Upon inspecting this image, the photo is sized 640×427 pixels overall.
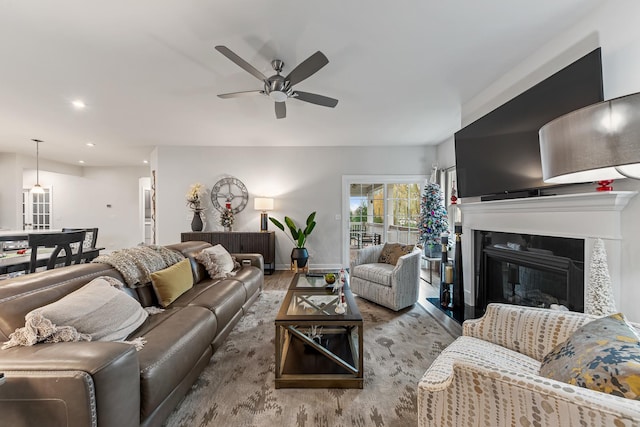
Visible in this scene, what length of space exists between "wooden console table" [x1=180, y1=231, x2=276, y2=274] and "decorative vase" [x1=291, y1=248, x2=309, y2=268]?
0.43 metres

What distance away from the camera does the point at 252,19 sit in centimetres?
A: 190

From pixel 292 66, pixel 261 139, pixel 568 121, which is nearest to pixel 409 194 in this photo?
pixel 261 139

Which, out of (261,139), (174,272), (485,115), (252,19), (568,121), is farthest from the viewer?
(261,139)

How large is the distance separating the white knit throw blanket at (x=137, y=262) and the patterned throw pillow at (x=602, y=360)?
2572 millimetres

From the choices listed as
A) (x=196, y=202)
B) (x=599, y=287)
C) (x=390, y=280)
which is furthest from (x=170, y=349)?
(x=196, y=202)

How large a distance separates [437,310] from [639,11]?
287 centimetres

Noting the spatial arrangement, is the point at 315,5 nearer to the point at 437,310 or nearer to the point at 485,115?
the point at 485,115

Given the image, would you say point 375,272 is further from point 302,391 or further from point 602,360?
point 602,360

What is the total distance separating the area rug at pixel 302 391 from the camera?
1.51 metres

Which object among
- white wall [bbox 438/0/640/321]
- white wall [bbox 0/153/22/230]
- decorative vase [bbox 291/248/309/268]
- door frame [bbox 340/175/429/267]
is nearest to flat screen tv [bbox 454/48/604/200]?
white wall [bbox 438/0/640/321]

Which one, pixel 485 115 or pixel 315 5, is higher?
pixel 315 5

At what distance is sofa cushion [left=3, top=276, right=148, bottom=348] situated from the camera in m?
1.21

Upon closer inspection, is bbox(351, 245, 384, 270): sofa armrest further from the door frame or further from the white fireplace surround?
the door frame

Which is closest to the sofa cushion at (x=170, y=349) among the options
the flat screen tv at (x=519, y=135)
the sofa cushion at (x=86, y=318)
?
the sofa cushion at (x=86, y=318)
